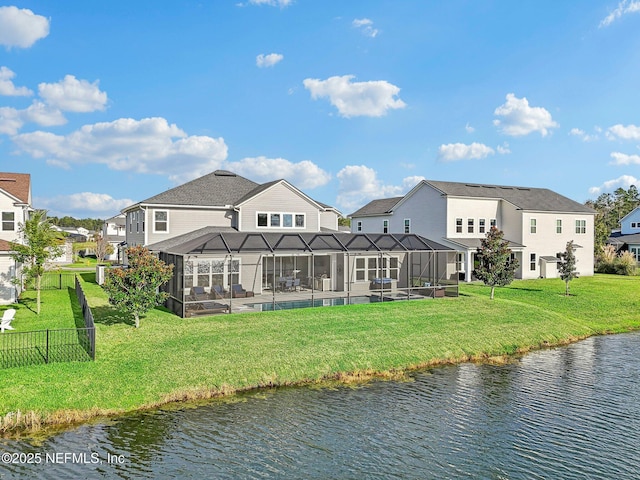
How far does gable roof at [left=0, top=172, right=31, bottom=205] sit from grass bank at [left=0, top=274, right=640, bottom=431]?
8537 mm

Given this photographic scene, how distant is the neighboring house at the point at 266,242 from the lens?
85.4ft

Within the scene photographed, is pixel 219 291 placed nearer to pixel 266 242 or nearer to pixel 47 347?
pixel 266 242

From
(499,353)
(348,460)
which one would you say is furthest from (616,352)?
(348,460)

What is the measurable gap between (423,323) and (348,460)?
39.3 ft

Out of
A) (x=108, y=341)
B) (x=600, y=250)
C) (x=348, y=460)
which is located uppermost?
(x=600, y=250)

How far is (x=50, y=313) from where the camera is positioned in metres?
22.5

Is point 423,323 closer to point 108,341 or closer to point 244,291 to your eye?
point 244,291

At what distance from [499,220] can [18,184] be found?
38584mm

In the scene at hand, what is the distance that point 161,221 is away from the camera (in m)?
28.3

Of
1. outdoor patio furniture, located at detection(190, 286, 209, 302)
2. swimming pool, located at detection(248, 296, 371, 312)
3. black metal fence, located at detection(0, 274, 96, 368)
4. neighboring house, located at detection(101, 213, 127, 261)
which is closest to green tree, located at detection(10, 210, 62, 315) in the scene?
black metal fence, located at detection(0, 274, 96, 368)

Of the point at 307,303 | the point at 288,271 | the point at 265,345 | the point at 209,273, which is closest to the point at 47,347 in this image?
the point at 265,345

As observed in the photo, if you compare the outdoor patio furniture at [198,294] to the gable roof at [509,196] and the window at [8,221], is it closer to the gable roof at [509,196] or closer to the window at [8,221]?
the window at [8,221]

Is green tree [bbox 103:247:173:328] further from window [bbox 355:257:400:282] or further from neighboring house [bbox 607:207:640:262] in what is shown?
neighboring house [bbox 607:207:640:262]

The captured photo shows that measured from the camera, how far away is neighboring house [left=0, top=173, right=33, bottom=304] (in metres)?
25.0
